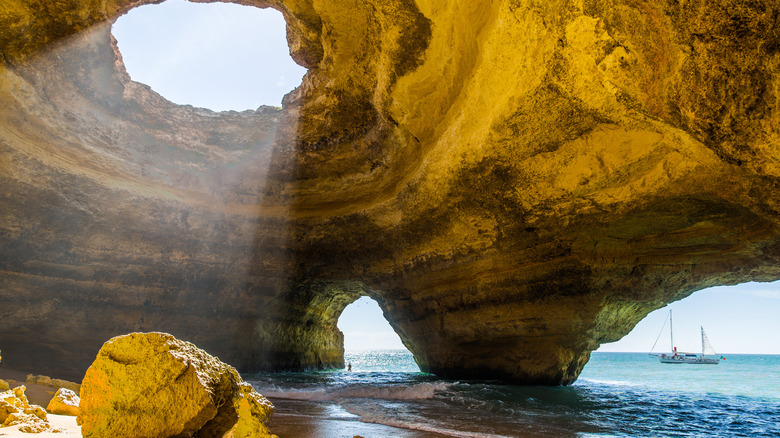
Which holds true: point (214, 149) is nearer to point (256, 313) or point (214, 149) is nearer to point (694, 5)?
point (256, 313)

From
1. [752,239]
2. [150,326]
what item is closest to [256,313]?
[150,326]

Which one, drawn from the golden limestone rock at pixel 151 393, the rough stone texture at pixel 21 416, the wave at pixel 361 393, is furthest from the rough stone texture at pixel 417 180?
the rough stone texture at pixel 21 416

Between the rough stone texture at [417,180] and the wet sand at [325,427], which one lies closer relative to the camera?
the wet sand at [325,427]

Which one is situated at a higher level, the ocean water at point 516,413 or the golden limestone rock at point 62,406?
the golden limestone rock at point 62,406

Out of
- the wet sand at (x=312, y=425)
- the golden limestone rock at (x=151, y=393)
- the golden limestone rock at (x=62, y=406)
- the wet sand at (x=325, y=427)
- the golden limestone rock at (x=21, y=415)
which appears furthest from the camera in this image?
the wet sand at (x=325, y=427)

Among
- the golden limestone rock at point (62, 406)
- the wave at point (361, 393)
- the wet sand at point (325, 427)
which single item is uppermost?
the golden limestone rock at point (62, 406)

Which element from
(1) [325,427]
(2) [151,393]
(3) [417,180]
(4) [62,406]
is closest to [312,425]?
(1) [325,427]

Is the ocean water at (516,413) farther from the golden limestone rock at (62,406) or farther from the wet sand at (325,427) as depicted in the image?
the golden limestone rock at (62,406)

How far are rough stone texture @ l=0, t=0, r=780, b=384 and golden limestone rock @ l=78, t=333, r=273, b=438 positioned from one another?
162 inches

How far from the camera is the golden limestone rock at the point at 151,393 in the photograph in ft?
6.62

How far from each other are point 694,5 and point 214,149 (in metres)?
8.91

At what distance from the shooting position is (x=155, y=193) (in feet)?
28.3

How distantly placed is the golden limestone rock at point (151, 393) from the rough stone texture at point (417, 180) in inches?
162

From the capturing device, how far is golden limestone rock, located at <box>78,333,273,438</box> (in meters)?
2.02
